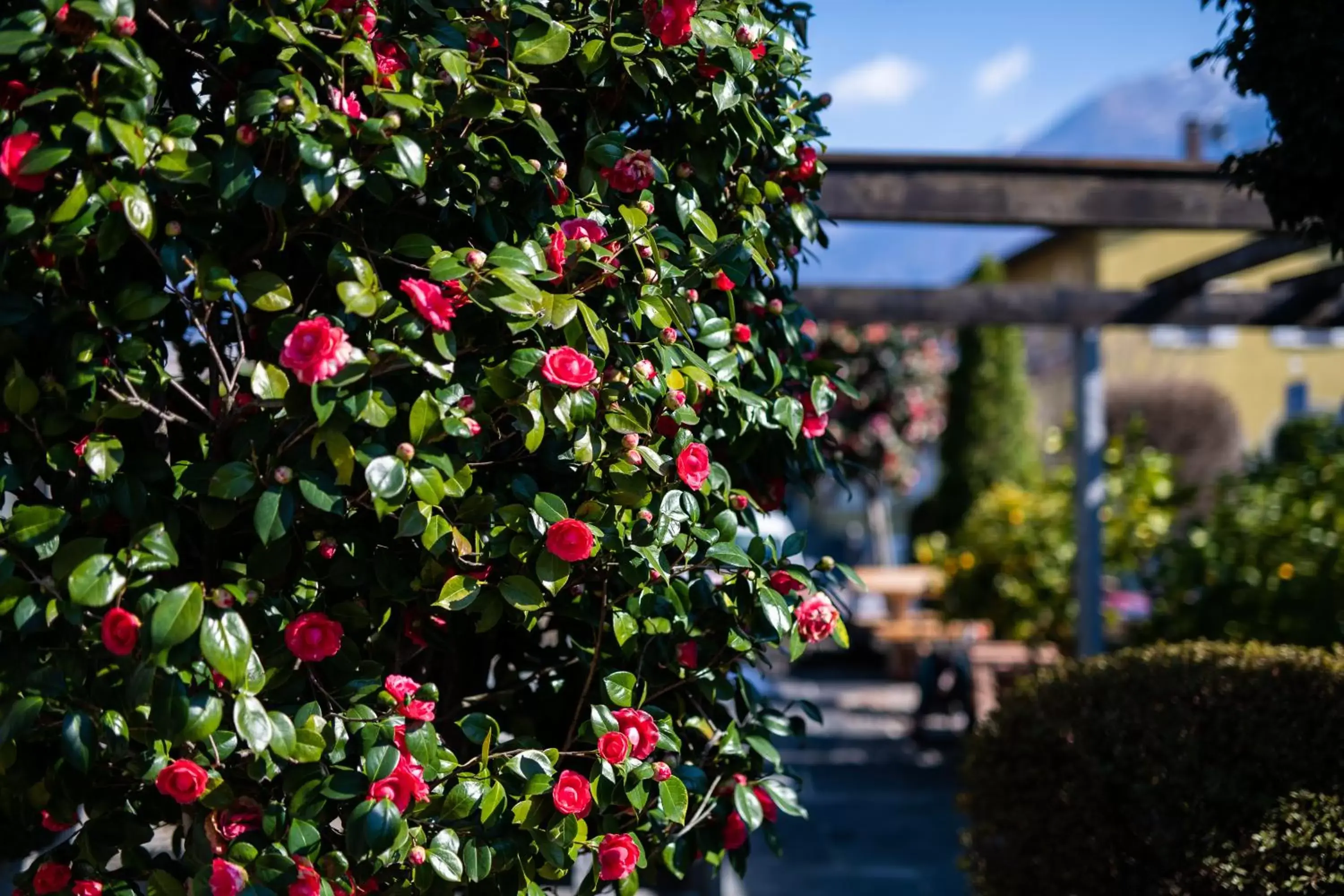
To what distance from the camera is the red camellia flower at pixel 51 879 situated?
179 cm

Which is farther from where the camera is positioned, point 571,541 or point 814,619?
point 814,619

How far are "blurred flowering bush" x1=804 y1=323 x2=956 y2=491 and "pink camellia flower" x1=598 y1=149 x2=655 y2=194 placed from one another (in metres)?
12.8

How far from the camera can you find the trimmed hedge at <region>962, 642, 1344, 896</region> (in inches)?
110

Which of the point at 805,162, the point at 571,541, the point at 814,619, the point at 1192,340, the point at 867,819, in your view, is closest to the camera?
the point at 571,541

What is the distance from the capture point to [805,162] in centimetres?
237

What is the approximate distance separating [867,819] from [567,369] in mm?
5528

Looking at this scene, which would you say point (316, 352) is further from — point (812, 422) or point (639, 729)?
point (812, 422)

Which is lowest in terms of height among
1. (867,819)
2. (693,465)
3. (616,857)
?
(867,819)

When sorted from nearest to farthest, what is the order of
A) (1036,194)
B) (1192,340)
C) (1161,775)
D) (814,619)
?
(814,619)
(1161,775)
(1036,194)
(1192,340)

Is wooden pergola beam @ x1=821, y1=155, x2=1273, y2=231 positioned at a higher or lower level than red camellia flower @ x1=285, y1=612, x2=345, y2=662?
higher

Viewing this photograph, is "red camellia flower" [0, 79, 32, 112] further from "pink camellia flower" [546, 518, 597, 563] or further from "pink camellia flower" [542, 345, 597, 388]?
"pink camellia flower" [546, 518, 597, 563]

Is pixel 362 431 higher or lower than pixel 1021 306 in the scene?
lower

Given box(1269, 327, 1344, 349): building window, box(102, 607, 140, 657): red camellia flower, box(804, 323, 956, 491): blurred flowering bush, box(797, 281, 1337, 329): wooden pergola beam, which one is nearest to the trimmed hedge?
box(102, 607, 140, 657): red camellia flower

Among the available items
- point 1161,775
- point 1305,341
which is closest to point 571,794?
point 1161,775
